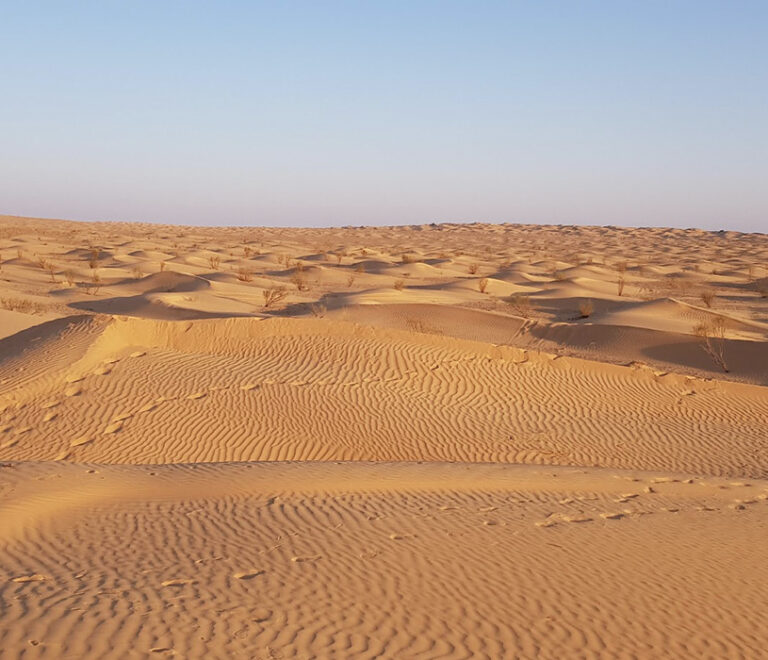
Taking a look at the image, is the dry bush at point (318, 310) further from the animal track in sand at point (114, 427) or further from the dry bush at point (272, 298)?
the animal track in sand at point (114, 427)

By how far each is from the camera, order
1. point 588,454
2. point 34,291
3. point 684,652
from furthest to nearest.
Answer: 1. point 34,291
2. point 588,454
3. point 684,652

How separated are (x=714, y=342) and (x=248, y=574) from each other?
53.8 feet

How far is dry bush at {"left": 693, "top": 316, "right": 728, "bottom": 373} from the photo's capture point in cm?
1826

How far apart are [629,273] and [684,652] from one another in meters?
39.7

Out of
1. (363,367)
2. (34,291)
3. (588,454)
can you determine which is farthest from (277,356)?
(34,291)

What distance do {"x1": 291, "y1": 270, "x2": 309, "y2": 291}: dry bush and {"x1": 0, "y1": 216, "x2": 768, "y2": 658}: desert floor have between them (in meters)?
6.90

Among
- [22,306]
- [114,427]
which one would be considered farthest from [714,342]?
[22,306]

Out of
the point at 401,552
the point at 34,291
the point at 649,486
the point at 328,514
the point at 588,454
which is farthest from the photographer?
the point at 34,291

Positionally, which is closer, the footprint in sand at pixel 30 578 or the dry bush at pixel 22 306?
the footprint in sand at pixel 30 578

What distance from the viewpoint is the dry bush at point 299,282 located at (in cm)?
3197

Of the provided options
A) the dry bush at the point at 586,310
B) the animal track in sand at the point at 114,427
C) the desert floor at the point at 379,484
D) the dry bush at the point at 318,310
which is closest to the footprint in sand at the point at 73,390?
the desert floor at the point at 379,484

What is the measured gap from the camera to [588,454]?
1148 cm

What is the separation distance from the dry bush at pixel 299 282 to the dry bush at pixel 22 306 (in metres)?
10.7

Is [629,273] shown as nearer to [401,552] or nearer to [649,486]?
[649,486]
